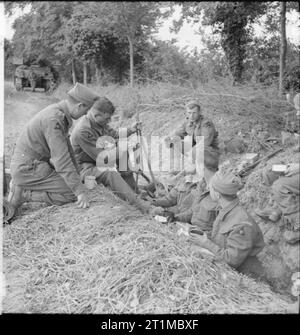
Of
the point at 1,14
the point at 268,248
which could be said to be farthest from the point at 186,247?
the point at 1,14

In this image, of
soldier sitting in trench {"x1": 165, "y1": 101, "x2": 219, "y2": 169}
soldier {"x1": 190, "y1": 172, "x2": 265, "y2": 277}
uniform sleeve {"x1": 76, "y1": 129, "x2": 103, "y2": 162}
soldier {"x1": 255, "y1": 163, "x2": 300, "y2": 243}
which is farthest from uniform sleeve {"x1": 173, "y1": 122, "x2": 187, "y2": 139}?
soldier {"x1": 190, "y1": 172, "x2": 265, "y2": 277}

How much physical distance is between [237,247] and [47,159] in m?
2.28

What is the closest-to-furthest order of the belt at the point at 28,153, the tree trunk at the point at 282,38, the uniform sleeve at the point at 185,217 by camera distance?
1. the belt at the point at 28,153
2. the uniform sleeve at the point at 185,217
3. the tree trunk at the point at 282,38

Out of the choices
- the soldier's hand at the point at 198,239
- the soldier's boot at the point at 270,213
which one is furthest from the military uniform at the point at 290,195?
the soldier's hand at the point at 198,239

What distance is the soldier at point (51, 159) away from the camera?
4.08 meters

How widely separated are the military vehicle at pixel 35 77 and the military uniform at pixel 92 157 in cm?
116

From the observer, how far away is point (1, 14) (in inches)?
142

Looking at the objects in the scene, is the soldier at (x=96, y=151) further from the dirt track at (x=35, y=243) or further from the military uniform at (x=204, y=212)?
the military uniform at (x=204, y=212)

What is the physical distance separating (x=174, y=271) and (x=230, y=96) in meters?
5.92

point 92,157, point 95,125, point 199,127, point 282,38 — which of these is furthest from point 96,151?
point 282,38

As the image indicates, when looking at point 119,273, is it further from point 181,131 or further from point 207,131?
point 181,131

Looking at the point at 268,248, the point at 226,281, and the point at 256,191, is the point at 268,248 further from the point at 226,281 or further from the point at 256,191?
the point at 226,281

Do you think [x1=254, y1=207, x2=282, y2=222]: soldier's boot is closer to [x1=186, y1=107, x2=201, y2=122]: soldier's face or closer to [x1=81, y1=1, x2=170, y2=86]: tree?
[x1=186, y1=107, x2=201, y2=122]: soldier's face
